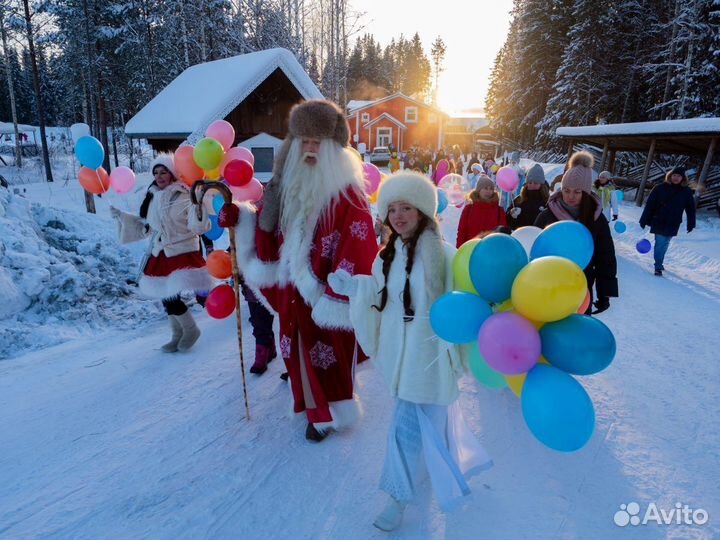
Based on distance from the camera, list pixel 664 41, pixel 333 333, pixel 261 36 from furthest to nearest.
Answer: pixel 664 41
pixel 261 36
pixel 333 333

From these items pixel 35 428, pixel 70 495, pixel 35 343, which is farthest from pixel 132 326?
pixel 70 495

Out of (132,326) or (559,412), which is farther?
(132,326)

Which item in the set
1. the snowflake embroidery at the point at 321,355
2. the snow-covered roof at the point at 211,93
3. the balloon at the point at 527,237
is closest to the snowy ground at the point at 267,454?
the snowflake embroidery at the point at 321,355

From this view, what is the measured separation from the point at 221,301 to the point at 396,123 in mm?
40501

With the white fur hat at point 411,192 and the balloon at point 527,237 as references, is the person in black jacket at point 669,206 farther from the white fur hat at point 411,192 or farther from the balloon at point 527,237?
the white fur hat at point 411,192

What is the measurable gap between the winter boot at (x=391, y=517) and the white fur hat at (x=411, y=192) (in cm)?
158

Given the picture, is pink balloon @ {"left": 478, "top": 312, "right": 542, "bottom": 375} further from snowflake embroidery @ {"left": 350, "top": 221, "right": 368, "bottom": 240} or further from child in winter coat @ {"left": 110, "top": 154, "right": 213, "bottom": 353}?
child in winter coat @ {"left": 110, "top": 154, "right": 213, "bottom": 353}

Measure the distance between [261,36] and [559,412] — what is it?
20.3 metres

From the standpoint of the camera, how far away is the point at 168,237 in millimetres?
4246

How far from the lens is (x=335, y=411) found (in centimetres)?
322

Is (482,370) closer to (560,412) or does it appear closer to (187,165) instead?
(560,412)

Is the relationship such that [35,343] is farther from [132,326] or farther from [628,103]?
[628,103]

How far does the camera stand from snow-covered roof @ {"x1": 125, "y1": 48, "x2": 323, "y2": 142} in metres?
8.66

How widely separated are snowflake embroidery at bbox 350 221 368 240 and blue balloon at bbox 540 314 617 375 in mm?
1482
